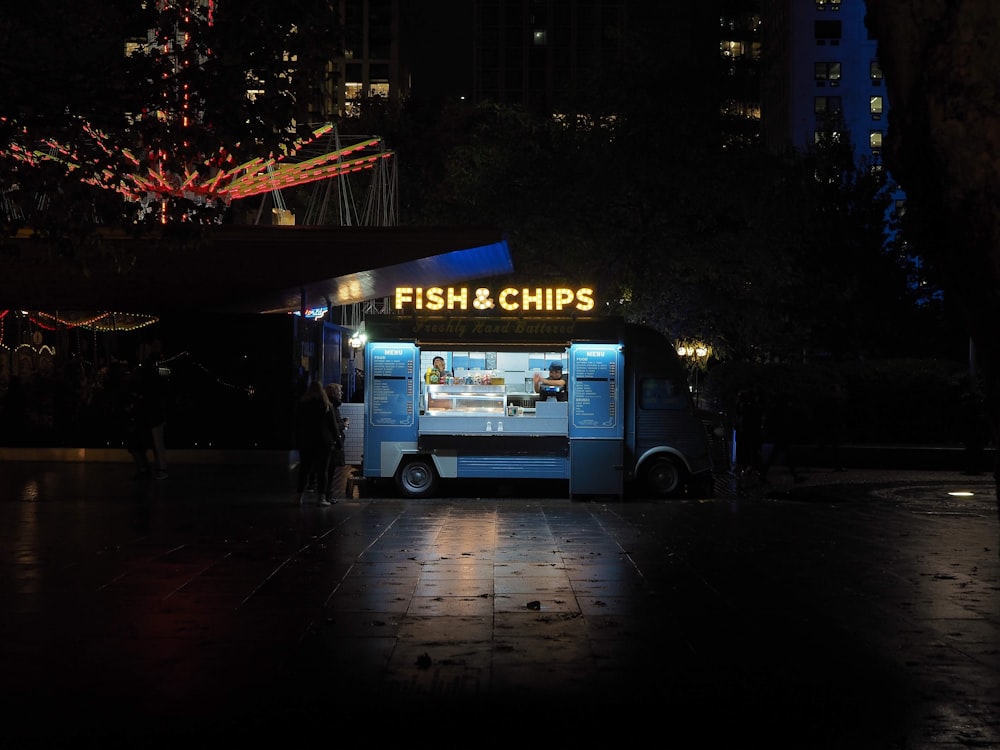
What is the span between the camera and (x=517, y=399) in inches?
822

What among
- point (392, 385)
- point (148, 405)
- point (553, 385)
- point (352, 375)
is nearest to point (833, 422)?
point (553, 385)

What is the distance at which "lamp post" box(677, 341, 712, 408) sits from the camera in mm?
39094

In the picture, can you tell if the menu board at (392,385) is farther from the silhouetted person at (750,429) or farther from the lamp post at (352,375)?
the lamp post at (352,375)

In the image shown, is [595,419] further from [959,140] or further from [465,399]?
[959,140]

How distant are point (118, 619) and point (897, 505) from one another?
13307mm

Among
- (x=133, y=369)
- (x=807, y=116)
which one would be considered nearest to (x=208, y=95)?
(x=133, y=369)

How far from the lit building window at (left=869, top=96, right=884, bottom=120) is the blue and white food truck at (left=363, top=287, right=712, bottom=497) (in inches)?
4418

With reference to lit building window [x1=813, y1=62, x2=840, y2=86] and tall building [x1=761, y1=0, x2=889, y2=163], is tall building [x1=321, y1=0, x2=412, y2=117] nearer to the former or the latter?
tall building [x1=761, y1=0, x2=889, y2=163]

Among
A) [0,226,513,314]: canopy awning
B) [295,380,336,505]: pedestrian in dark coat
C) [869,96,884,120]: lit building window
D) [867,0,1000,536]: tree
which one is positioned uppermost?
[869,96,884,120]: lit building window

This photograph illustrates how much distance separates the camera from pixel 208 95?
1195 centimetres

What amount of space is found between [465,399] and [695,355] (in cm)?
2458

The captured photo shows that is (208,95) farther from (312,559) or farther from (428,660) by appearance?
(428,660)

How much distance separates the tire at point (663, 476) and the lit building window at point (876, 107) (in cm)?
11208

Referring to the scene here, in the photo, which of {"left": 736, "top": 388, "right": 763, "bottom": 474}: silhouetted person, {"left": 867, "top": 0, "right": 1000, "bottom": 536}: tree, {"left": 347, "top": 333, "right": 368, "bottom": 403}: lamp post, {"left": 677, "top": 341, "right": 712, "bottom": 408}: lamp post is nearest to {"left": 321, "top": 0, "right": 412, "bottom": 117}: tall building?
{"left": 677, "top": 341, "right": 712, "bottom": 408}: lamp post
